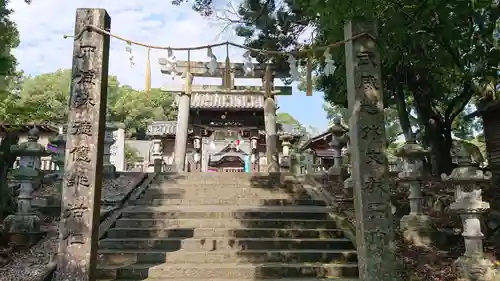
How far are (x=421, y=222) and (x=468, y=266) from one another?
1.48 m

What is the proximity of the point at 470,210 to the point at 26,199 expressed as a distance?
7.78m

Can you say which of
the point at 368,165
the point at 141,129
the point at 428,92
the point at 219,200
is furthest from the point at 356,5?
the point at 141,129

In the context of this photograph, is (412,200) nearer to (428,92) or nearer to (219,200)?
(219,200)

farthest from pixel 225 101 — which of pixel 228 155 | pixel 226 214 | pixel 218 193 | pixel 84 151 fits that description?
pixel 84 151

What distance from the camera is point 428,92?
12.7 meters

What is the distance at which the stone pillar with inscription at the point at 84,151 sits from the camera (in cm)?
537

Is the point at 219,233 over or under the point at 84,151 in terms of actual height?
under

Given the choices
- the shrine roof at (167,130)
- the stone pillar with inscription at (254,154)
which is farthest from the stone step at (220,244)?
the shrine roof at (167,130)

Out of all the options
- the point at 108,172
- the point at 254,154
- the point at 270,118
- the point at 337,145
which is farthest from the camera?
the point at 254,154

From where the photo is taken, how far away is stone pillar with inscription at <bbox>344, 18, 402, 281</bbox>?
17.9ft

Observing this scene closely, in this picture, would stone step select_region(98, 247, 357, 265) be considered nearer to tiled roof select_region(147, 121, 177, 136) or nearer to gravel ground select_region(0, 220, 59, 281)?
gravel ground select_region(0, 220, 59, 281)

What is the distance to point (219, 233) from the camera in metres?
7.56

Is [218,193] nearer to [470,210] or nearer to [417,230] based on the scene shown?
[417,230]

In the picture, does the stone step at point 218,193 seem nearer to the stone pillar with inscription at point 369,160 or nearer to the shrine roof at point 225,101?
the stone pillar with inscription at point 369,160
